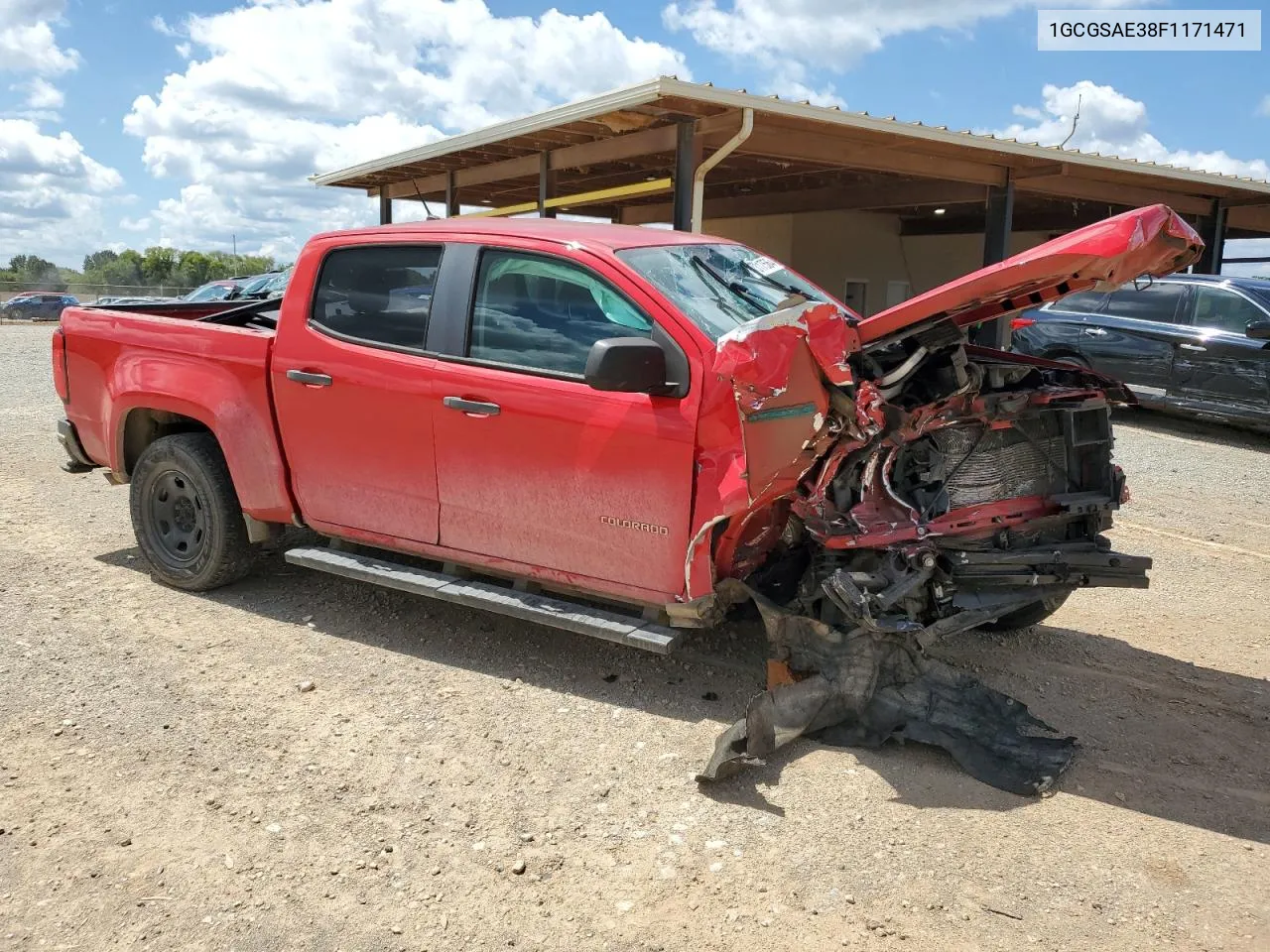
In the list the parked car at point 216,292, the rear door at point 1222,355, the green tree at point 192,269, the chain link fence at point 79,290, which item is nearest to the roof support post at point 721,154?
the rear door at point 1222,355

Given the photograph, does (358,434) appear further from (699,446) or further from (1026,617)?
(1026,617)

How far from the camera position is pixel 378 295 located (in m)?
4.57

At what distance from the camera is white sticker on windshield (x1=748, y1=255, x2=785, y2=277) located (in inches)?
183

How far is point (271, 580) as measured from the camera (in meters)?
5.51

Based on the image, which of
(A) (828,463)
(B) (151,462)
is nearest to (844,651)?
(A) (828,463)

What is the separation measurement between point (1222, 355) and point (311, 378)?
9.52m

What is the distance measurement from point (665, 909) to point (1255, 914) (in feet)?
5.36

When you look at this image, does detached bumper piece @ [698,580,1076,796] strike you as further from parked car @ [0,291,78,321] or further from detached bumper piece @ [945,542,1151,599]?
parked car @ [0,291,78,321]

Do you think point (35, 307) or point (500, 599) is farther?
point (35, 307)

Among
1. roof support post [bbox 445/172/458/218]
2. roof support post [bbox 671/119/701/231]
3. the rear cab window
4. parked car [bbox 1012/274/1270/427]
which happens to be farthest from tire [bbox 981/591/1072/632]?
roof support post [bbox 445/172/458/218]

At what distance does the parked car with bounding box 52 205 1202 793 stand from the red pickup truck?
12 mm

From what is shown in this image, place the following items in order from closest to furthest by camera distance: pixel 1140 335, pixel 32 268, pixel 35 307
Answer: pixel 1140 335, pixel 35 307, pixel 32 268

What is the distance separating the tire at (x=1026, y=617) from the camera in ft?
15.0

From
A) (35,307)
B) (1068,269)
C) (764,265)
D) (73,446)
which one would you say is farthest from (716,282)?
(35,307)
